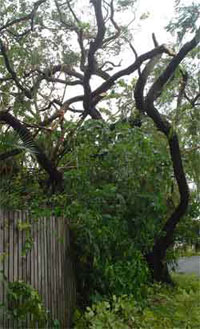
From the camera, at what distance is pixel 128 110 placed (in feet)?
30.2

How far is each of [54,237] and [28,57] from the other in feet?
17.2

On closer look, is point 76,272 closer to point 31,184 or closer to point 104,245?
point 104,245

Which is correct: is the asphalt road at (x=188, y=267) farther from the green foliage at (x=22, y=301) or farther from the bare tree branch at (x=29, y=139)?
the green foliage at (x=22, y=301)

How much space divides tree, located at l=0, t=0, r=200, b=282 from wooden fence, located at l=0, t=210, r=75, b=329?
197cm

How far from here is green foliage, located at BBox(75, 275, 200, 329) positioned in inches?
196

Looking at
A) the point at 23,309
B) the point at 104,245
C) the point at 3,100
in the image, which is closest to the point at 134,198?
the point at 104,245

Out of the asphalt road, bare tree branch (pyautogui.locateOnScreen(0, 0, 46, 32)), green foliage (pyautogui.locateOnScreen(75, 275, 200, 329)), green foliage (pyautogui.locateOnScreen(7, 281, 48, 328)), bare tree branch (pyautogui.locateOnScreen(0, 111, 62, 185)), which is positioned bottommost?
green foliage (pyautogui.locateOnScreen(75, 275, 200, 329))

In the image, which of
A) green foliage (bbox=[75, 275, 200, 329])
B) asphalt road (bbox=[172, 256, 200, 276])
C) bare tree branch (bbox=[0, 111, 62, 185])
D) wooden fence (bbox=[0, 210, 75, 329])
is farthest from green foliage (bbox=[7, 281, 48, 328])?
asphalt road (bbox=[172, 256, 200, 276])

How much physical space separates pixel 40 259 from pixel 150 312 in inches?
88.5

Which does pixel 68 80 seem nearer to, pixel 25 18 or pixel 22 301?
pixel 25 18

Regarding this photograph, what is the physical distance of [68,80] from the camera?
33.6 ft

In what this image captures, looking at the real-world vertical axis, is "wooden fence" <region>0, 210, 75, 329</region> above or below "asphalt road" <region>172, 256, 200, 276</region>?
Answer: above

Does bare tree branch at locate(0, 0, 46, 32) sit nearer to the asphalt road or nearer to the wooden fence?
the wooden fence

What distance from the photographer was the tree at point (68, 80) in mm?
7953
